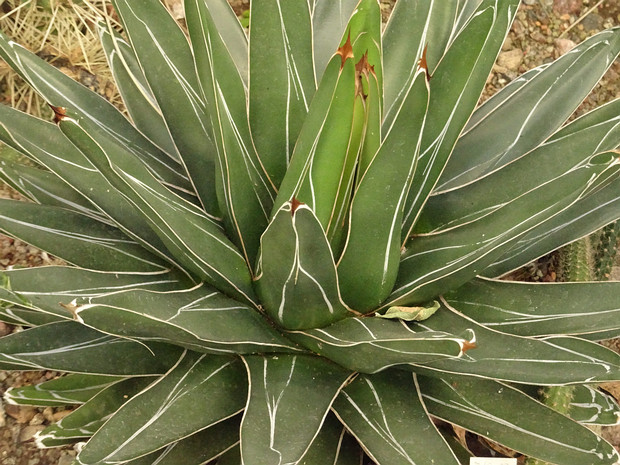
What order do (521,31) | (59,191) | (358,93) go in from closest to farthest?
(358,93)
(59,191)
(521,31)

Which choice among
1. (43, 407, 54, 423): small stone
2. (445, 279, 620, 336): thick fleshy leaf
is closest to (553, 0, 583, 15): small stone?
(445, 279, 620, 336): thick fleshy leaf

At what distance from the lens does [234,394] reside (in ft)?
3.14

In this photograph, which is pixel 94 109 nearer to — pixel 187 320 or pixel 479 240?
pixel 187 320

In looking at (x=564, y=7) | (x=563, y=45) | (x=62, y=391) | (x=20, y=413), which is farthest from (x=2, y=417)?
(x=564, y=7)

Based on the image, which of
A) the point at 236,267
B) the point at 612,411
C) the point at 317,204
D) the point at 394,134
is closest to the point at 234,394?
the point at 236,267

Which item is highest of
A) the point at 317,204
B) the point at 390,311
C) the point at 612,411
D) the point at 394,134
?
the point at 394,134

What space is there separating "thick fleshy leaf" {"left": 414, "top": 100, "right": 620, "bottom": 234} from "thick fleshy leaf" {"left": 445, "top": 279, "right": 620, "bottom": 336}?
4.8 inches

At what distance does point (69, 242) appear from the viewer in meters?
1.04

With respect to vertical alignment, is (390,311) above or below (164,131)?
below

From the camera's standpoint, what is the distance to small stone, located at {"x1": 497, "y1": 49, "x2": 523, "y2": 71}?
2037 millimetres

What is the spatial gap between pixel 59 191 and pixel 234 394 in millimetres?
498

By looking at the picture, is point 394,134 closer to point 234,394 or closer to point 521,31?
point 234,394

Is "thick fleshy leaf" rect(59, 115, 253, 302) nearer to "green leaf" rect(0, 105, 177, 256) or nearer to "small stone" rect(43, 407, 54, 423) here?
"green leaf" rect(0, 105, 177, 256)

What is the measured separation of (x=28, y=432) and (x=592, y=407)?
3.95 feet
